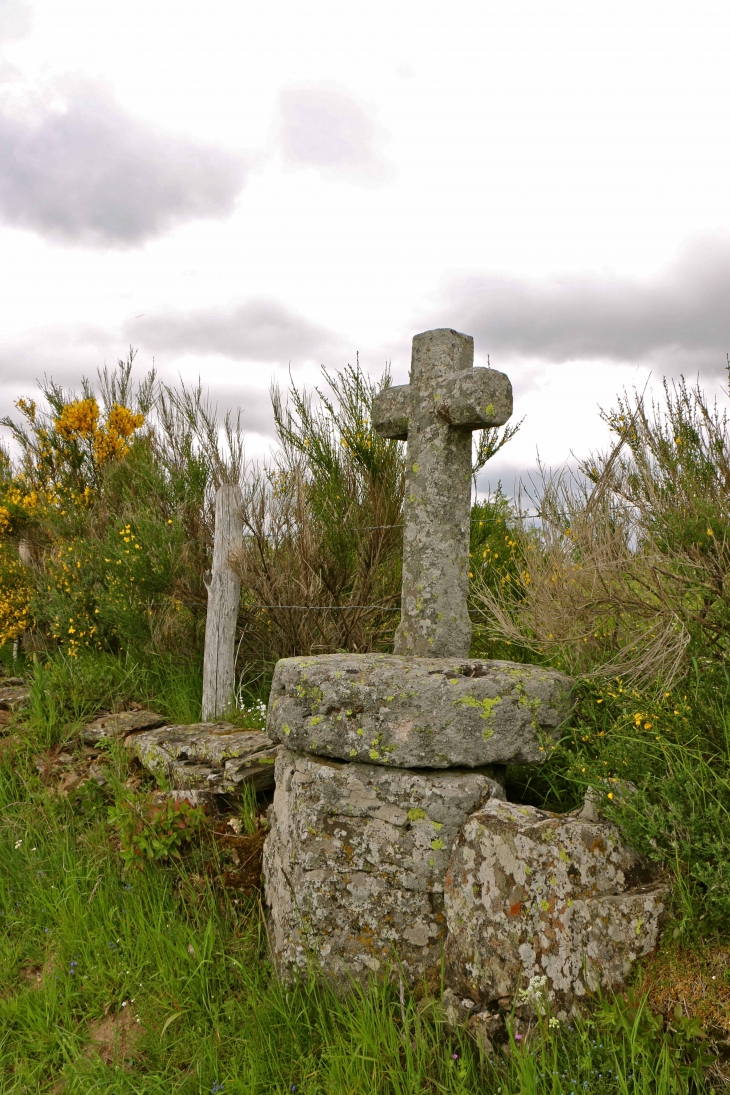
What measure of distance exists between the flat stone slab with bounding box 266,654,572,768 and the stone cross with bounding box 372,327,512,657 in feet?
1.76

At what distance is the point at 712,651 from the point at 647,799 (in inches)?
29.0

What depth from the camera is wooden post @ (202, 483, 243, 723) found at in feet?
18.4

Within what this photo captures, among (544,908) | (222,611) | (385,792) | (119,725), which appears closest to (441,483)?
(385,792)

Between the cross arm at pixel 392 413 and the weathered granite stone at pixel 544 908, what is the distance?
2.23 metres

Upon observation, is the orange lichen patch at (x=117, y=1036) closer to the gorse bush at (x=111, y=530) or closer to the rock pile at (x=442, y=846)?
the rock pile at (x=442, y=846)

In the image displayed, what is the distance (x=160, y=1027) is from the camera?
3283mm

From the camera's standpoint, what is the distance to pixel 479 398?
12.6 ft

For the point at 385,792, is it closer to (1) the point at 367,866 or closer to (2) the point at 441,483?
(1) the point at 367,866

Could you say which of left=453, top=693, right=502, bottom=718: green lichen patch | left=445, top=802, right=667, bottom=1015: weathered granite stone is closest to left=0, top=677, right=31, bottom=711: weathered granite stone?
left=453, top=693, right=502, bottom=718: green lichen patch

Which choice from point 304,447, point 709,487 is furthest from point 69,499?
point 709,487

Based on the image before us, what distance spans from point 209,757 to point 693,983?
291 cm

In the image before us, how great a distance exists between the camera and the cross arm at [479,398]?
12.6 feet

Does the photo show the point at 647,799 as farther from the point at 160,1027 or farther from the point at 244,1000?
the point at 160,1027

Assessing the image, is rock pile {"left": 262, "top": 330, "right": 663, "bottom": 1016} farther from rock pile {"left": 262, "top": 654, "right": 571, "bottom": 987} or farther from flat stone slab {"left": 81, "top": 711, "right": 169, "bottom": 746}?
flat stone slab {"left": 81, "top": 711, "right": 169, "bottom": 746}
